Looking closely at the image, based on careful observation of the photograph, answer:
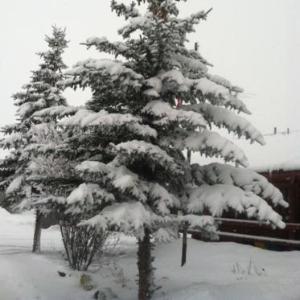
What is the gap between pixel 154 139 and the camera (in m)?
10.6

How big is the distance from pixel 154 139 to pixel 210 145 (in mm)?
1495

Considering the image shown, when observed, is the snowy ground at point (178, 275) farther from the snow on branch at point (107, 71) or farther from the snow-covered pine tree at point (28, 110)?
the snow on branch at point (107, 71)

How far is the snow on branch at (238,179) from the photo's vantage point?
1036cm

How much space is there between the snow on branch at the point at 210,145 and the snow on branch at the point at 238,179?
2.64 feet

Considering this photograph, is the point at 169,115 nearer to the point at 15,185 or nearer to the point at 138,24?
the point at 138,24

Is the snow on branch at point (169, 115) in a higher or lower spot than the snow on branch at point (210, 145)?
higher

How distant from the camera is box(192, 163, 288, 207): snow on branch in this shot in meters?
10.4

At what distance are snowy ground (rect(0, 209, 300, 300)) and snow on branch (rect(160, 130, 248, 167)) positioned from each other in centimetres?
319

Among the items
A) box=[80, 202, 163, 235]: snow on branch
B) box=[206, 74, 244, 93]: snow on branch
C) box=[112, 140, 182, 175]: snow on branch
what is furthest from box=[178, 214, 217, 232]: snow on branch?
box=[206, 74, 244, 93]: snow on branch

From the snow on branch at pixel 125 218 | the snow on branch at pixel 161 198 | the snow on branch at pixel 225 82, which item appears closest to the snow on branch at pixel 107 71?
the snow on branch at pixel 225 82

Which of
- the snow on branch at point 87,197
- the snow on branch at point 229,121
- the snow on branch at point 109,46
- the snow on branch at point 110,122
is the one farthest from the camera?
the snow on branch at point 109,46

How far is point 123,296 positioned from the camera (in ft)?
38.9

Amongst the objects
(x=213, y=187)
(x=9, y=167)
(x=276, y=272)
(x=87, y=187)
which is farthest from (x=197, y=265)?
(x=9, y=167)

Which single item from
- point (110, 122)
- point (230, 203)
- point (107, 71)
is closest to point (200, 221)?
point (230, 203)
